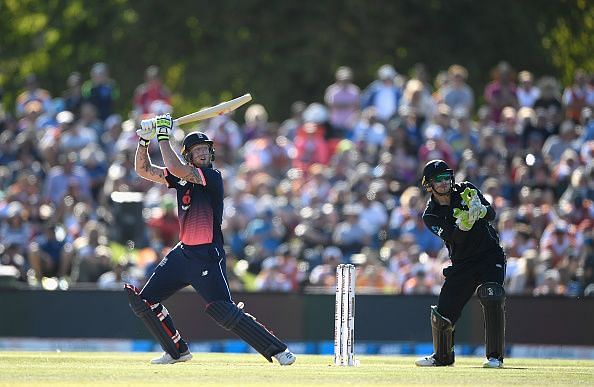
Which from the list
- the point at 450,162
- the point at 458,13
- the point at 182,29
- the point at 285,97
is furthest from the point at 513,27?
the point at 450,162

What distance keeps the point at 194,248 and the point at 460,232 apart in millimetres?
2369

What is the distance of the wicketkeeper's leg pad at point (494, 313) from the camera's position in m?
12.8

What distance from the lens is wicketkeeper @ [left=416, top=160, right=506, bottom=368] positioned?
12.8 meters

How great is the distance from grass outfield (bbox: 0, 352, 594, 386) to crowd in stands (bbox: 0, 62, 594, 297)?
513 centimetres

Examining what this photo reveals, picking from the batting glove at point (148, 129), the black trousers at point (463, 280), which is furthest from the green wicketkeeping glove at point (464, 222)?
the batting glove at point (148, 129)

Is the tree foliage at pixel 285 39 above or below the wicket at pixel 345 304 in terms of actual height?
above

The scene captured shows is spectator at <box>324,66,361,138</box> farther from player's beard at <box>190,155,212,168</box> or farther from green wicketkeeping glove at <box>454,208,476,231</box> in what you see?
player's beard at <box>190,155,212,168</box>

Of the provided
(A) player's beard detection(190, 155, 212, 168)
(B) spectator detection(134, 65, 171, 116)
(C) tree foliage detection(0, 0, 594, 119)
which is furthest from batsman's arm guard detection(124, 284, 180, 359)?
(C) tree foliage detection(0, 0, 594, 119)

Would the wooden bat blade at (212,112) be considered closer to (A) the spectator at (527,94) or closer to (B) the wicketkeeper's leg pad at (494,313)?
(B) the wicketkeeper's leg pad at (494,313)

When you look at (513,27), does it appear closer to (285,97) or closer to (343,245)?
(285,97)

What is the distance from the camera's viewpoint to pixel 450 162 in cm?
2100

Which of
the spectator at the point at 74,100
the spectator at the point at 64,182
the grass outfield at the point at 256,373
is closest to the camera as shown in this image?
the grass outfield at the point at 256,373

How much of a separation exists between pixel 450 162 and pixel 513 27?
8584 millimetres

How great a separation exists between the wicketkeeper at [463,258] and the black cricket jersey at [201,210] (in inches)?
73.7
